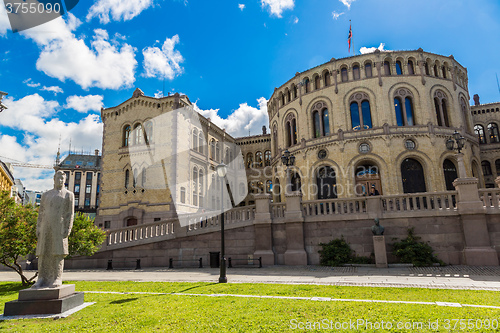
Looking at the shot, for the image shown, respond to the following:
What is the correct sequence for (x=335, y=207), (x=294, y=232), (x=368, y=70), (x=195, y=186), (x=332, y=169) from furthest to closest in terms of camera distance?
(x=195, y=186)
(x=368, y=70)
(x=332, y=169)
(x=335, y=207)
(x=294, y=232)

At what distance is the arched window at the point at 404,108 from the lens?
1109 inches

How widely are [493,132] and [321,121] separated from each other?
21499mm

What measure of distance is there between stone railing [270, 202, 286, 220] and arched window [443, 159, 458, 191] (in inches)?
691

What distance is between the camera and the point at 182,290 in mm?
9930

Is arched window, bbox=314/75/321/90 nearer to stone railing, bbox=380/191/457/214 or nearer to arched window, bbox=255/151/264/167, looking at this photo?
arched window, bbox=255/151/264/167

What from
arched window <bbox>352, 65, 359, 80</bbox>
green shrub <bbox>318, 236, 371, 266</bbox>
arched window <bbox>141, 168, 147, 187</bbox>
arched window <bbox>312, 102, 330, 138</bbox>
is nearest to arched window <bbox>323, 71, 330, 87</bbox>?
arched window <bbox>312, 102, 330, 138</bbox>

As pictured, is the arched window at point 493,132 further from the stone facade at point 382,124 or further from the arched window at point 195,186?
the arched window at point 195,186

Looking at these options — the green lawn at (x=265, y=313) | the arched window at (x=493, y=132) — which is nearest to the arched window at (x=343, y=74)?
the arched window at (x=493, y=132)

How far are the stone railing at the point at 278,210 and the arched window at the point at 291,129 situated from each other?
1572 centimetres

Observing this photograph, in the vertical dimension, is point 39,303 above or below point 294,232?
below

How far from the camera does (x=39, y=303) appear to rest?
696cm

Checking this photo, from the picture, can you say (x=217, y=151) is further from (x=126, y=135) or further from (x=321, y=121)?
(x=321, y=121)

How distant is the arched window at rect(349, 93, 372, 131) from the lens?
2874 cm

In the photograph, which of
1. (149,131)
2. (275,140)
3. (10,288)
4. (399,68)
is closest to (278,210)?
(10,288)
